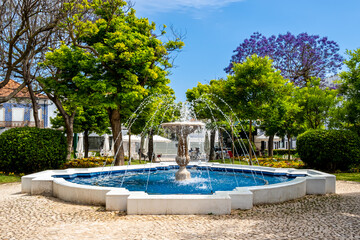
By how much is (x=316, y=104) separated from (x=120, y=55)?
13.6 m

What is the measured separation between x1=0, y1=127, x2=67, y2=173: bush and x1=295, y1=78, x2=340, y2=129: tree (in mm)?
15427

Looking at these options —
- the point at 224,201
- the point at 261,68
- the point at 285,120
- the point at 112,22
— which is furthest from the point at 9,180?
the point at 285,120

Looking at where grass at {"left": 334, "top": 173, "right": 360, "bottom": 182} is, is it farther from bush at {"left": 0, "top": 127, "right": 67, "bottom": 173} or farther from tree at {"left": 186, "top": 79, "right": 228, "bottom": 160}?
bush at {"left": 0, "top": 127, "right": 67, "bottom": 173}

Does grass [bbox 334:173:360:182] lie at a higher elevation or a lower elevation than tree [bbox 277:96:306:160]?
lower

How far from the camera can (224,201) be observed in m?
6.41

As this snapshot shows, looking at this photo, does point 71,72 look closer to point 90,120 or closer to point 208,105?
point 90,120

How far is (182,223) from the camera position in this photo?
5.77m

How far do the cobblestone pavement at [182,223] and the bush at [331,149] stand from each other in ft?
23.3

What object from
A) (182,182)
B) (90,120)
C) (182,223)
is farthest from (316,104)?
(90,120)

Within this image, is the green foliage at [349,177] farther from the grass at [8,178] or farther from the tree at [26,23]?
the tree at [26,23]

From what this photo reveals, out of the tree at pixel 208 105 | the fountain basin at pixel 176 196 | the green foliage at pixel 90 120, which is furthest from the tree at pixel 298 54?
the fountain basin at pixel 176 196

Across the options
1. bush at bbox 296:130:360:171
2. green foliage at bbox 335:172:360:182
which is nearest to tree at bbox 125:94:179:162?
bush at bbox 296:130:360:171

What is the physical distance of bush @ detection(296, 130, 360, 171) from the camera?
14.1 meters

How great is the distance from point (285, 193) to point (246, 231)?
3.03 m
